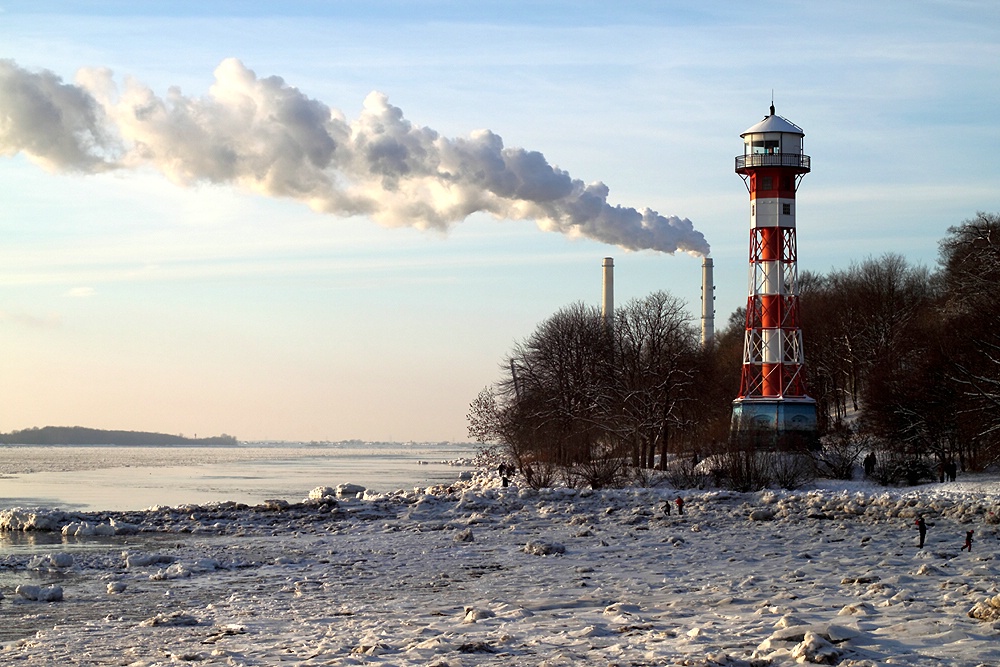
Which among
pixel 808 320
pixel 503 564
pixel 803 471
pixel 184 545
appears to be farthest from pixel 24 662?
pixel 808 320

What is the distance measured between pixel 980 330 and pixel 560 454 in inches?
764

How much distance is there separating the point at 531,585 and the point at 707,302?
5780 centimetres

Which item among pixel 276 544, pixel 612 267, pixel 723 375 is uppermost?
pixel 612 267

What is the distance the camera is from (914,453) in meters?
42.3

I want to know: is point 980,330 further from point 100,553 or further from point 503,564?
point 100,553

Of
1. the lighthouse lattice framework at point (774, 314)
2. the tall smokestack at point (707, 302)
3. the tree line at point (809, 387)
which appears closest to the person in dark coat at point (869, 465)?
the tree line at point (809, 387)

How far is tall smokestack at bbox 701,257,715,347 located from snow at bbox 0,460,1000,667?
4069cm

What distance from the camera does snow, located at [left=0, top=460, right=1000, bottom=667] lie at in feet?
45.5

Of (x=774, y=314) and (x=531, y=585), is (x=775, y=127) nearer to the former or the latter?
(x=774, y=314)

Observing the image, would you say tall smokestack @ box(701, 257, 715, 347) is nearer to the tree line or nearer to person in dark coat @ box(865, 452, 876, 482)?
the tree line

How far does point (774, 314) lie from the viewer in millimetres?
49844

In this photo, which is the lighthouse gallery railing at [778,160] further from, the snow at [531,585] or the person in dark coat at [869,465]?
the snow at [531,585]

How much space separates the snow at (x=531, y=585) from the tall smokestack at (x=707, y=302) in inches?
1602

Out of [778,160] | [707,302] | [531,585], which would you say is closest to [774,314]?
[778,160]
